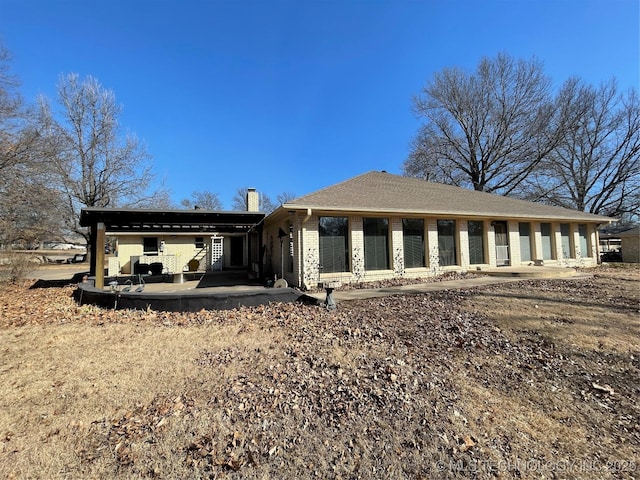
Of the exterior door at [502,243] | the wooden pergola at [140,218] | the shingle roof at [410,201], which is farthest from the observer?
the exterior door at [502,243]

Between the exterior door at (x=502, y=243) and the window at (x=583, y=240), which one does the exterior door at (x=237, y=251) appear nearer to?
the exterior door at (x=502, y=243)

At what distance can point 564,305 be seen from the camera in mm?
6457

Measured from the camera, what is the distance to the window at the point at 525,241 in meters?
13.3

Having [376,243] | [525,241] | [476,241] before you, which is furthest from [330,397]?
[525,241]

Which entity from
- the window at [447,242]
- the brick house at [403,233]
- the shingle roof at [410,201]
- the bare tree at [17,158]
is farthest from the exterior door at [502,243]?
the bare tree at [17,158]

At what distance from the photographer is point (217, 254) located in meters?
19.9

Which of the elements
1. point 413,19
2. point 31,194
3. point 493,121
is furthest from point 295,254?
A: point 493,121

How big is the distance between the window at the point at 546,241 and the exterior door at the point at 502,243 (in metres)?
2.50

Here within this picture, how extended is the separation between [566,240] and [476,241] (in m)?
6.36

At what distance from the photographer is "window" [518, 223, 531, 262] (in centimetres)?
1331

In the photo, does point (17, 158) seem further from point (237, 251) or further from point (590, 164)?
point (590, 164)

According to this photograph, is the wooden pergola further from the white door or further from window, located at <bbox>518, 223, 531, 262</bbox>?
window, located at <bbox>518, 223, 531, 262</bbox>

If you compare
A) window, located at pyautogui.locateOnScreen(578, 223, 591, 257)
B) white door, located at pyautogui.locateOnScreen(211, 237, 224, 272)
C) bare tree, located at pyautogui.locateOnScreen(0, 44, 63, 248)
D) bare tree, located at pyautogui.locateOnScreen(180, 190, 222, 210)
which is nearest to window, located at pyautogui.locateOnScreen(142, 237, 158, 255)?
white door, located at pyautogui.locateOnScreen(211, 237, 224, 272)

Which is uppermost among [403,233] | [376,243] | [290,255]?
[403,233]
